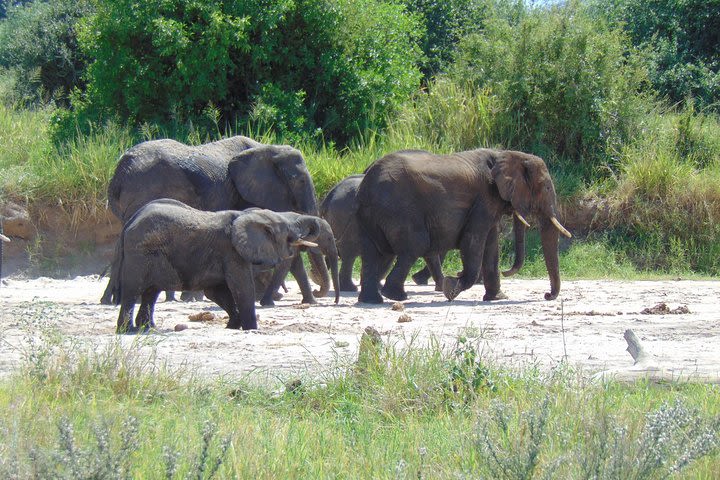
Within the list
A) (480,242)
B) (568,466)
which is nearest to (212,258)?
(480,242)

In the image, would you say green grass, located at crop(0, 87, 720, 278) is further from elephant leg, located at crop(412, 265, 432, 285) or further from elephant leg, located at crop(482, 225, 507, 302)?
elephant leg, located at crop(482, 225, 507, 302)

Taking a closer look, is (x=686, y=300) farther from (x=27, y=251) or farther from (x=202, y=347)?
(x=27, y=251)

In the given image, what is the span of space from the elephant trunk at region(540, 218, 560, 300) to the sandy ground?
0.31m

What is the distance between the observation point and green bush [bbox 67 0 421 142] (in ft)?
65.9

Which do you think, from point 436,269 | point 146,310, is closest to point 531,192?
point 436,269

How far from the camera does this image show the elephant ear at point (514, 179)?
1435cm

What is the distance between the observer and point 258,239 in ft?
35.2

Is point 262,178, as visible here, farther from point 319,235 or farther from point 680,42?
point 680,42

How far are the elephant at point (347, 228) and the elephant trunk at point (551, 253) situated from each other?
319 millimetres

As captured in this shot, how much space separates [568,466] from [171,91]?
16.3 meters

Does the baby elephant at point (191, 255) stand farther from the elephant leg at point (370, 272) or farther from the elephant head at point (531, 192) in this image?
the elephant head at point (531, 192)

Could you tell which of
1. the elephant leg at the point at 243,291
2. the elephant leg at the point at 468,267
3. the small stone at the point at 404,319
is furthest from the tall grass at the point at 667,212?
the elephant leg at the point at 243,291

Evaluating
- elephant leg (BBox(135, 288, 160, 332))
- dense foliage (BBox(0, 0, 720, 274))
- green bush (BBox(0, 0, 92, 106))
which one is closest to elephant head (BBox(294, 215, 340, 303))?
elephant leg (BBox(135, 288, 160, 332))

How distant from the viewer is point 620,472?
5.34 meters
